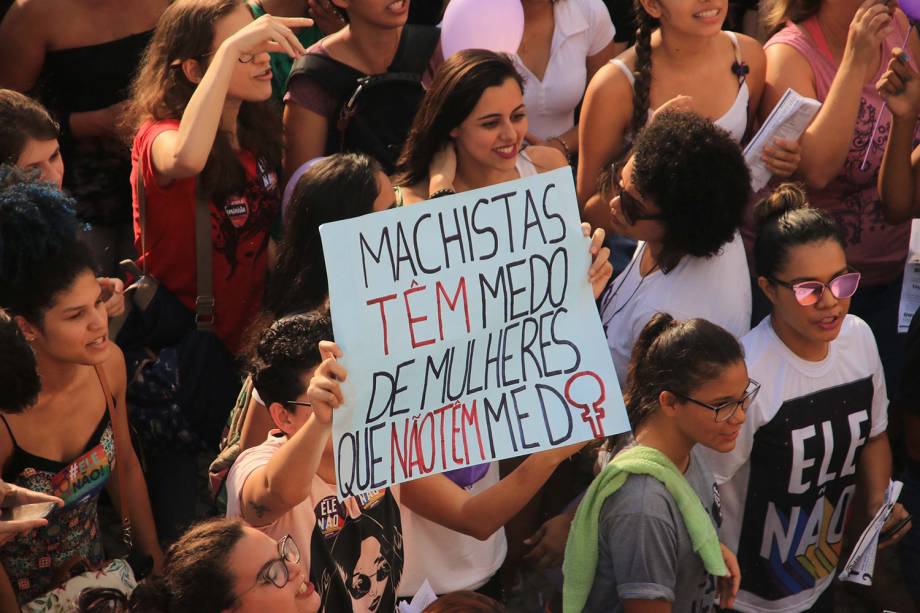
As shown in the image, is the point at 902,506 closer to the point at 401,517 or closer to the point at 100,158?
the point at 401,517

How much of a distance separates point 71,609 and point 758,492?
1958 millimetres

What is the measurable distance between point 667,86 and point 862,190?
0.84m

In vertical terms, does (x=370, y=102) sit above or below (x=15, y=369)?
below

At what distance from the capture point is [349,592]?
3.30m

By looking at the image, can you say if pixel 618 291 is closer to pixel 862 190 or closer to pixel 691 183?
pixel 691 183

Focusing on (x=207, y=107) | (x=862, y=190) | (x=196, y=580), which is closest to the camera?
(x=196, y=580)

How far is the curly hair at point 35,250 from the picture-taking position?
3.51m

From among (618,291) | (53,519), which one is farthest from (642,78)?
(53,519)

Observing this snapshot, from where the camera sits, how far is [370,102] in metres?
4.67

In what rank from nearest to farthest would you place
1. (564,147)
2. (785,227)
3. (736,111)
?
(785,227), (736,111), (564,147)

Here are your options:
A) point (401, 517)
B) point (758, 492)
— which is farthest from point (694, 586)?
point (401, 517)

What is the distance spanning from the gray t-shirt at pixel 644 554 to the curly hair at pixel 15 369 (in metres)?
1.47

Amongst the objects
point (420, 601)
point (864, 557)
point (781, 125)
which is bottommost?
point (864, 557)

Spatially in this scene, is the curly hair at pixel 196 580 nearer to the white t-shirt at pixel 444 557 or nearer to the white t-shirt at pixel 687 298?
the white t-shirt at pixel 444 557
